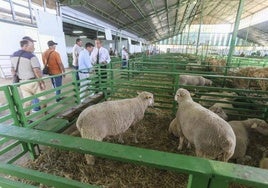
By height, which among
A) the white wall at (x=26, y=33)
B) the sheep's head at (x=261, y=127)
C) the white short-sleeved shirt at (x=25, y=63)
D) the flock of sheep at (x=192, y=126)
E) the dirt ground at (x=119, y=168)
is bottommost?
the dirt ground at (x=119, y=168)

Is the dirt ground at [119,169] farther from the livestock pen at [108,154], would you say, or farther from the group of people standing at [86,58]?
the group of people standing at [86,58]

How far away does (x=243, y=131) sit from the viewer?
9.11 ft

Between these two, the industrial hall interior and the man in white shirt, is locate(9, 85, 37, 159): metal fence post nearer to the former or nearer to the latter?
the industrial hall interior

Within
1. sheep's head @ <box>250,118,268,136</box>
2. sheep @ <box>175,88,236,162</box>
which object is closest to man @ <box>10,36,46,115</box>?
sheep @ <box>175,88,236,162</box>

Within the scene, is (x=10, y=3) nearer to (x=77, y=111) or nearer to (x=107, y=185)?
(x=77, y=111)

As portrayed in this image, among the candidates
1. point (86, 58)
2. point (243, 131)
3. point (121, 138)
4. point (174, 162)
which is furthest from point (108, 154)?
point (86, 58)

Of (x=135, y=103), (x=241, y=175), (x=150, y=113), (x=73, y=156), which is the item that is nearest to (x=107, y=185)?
(x=73, y=156)

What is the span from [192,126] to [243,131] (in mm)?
1205

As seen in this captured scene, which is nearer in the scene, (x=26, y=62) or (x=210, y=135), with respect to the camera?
(x=210, y=135)

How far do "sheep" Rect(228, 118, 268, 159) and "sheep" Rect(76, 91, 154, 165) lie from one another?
172 cm

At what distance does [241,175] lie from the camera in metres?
0.63

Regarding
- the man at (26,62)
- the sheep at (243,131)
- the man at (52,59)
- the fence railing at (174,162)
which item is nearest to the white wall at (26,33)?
the man at (52,59)

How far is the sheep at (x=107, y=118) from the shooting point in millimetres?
2438

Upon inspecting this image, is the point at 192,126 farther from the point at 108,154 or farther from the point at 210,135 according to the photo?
the point at 108,154
